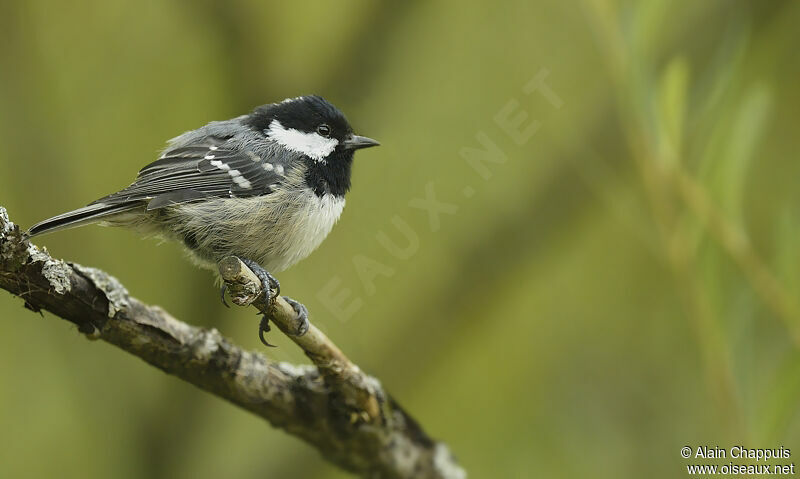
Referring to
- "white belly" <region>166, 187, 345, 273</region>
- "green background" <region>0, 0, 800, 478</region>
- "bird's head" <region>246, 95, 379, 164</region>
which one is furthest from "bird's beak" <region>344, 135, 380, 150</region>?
"green background" <region>0, 0, 800, 478</region>

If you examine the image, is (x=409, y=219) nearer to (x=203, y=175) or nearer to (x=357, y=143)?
(x=357, y=143)

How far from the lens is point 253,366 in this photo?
1.77m

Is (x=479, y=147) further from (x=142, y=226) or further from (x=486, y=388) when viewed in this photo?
(x=142, y=226)

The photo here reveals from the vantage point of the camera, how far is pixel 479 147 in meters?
2.62

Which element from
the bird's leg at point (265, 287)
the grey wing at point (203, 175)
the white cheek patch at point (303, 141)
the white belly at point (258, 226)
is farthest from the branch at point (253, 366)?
the white cheek patch at point (303, 141)

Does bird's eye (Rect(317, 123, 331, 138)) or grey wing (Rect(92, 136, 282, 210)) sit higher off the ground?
A: grey wing (Rect(92, 136, 282, 210))

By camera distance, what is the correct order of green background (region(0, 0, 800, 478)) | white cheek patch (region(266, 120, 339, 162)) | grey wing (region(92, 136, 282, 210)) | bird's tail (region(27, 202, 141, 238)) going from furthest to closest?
green background (region(0, 0, 800, 478))
white cheek patch (region(266, 120, 339, 162))
grey wing (region(92, 136, 282, 210))
bird's tail (region(27, 202, 141, 238))

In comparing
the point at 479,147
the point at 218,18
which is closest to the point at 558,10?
the point at 479,147

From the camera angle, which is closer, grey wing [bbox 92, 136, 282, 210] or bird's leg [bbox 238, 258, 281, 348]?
bird's leg [bbox 238, 258, 281, 348]

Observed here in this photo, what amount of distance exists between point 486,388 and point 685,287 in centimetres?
128

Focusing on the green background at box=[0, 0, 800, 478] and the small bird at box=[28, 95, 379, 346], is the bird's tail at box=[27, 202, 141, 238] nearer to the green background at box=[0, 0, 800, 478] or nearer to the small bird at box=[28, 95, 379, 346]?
the small bird at box=[28, 95, 379, 346]

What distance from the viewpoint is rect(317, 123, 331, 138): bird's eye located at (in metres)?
2.25

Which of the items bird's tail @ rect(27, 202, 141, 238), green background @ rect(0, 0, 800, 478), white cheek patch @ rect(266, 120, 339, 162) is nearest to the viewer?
bird's tail @ rect(27, 202, 141, 238)

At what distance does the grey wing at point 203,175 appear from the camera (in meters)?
1.94
